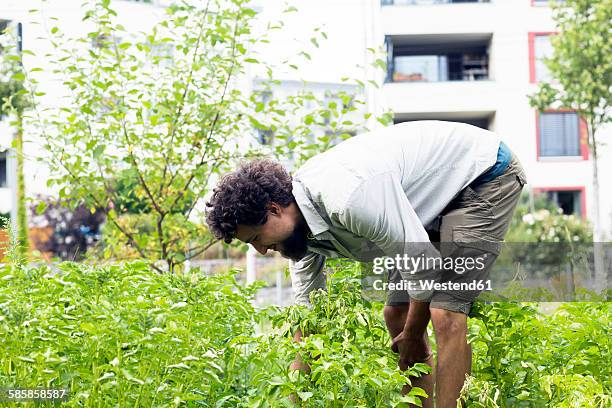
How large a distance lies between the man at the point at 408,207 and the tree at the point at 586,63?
10.5 meters

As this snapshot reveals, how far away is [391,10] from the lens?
659 inches

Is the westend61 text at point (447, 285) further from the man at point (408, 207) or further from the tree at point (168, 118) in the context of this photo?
the tree at point (168, 118)

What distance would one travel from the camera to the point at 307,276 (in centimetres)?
249

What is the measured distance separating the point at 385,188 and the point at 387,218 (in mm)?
85

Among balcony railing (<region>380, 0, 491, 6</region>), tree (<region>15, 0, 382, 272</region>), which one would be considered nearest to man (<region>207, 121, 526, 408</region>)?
tree (<region>15, 0, 382, 272</region>)

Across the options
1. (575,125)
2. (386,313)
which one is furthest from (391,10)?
(386,313)

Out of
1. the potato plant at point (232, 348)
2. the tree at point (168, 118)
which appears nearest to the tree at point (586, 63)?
the tree at point (168, 118)

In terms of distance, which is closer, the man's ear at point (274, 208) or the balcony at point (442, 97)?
the man's ear at point (274, 208)

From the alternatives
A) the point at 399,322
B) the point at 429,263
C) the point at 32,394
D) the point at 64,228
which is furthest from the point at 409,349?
the point at 64,228

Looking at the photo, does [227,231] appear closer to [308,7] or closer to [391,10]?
[308,7]

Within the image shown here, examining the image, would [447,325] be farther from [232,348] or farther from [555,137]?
→ [555,137]

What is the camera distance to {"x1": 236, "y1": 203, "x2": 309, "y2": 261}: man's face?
2238 millimetres

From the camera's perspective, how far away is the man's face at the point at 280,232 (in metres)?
2.24

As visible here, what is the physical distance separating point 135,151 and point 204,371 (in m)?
2.75
